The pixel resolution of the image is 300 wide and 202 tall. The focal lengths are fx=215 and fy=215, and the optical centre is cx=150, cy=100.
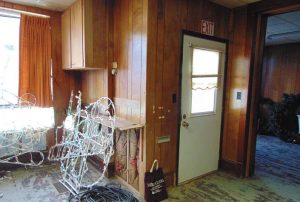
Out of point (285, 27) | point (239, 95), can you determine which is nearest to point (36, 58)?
point (239, 95)

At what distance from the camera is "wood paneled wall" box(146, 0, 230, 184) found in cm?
247

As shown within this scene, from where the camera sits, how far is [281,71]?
235 inches

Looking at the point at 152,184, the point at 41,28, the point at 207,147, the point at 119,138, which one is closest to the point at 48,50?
the point at 41,28

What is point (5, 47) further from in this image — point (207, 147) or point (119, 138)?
point (207, 147)

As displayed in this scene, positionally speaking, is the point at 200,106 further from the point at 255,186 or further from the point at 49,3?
the point at 49,3

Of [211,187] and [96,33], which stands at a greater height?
[96,33]

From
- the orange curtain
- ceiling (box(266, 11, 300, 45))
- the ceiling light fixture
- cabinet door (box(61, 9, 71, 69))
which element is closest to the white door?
ceiling (box(266, 11, 300, 45))

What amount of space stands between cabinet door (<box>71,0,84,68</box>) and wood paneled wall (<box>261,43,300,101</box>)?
551cm

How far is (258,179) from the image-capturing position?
10.3 ft

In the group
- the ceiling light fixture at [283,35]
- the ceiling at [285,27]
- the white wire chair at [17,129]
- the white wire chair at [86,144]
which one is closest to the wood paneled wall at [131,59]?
the white wire chair at [86,144]

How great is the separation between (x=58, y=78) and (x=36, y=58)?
45 cm

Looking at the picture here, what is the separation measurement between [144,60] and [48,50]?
6.15ft

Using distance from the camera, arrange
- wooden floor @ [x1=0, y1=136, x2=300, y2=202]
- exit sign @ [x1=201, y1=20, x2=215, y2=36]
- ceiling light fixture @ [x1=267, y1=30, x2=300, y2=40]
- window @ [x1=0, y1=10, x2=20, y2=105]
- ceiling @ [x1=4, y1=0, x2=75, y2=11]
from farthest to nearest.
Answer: ceiling light fixture @ [x1=267, y1=30, x2=300, y2=40] < window @ [x1=0, y1=10, x2=20, y2=105] < ceiling @ [x1=4, y1=0, x2=75, y2=11] < exit sign @ [x1=201, y1=20, x2=215, y2=36] < wooden floor @ [x1=0, y1=136, x2=300, y2=202]

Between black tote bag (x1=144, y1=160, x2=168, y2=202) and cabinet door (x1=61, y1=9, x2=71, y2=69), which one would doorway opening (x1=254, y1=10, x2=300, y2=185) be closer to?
black tote bag (x1=144, y1=160, x2=168, y2=202)
